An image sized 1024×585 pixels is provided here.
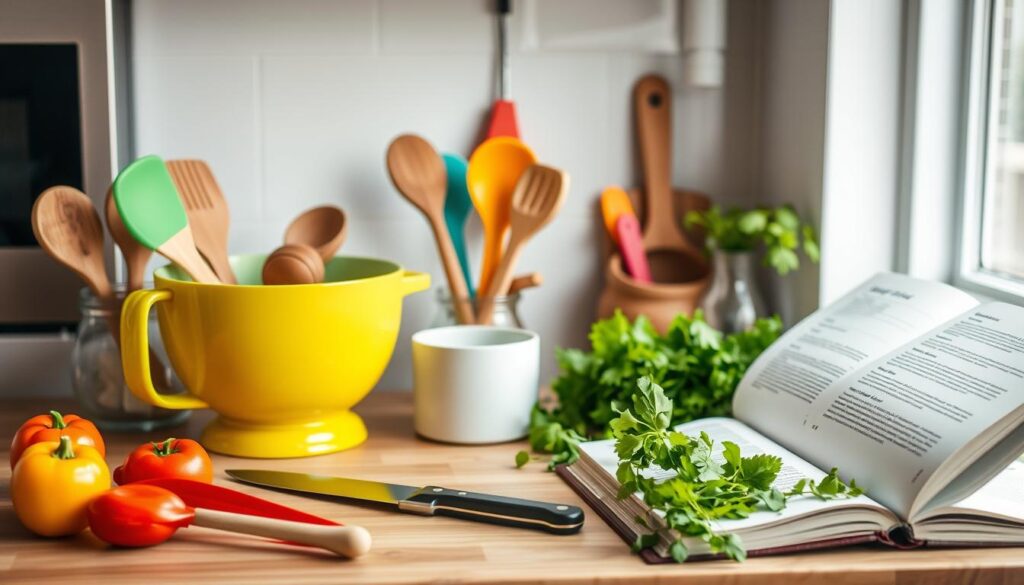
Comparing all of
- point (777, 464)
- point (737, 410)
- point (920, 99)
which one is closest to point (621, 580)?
point (777, 464)

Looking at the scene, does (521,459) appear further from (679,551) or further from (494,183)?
(494,183)

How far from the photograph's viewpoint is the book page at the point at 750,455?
2.69 ft

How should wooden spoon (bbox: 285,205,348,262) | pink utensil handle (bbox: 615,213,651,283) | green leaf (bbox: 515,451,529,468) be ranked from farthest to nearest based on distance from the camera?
pink utensil handle (bbox: 615,213,651,283) → wooden spoon (bbox: 285,205,348,262) → green leaf (bbox: 515,451,529,468)

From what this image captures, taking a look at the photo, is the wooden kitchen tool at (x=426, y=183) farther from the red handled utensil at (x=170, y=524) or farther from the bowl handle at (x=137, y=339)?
the red handled utensil at (x=170, y=524)

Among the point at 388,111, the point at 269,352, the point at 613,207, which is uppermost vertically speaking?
the point at 388,111

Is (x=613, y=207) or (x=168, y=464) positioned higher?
(x=613, y=207)

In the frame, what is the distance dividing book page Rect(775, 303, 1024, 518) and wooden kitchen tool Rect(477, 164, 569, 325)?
381mm

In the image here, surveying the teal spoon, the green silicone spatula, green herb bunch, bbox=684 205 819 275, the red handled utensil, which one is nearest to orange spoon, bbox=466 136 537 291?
the teal spoon

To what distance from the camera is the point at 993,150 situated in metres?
1.25

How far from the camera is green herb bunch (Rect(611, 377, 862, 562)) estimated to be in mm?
802

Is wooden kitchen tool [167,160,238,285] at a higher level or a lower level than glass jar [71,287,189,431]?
higher

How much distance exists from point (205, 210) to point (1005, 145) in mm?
888

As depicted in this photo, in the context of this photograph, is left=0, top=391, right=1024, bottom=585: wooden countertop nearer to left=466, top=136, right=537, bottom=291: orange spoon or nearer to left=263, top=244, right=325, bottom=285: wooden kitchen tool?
left=263, top=244, right=325, bottom=285: wooden kitchen tool

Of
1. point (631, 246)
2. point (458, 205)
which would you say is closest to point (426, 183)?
point (458, 205)
